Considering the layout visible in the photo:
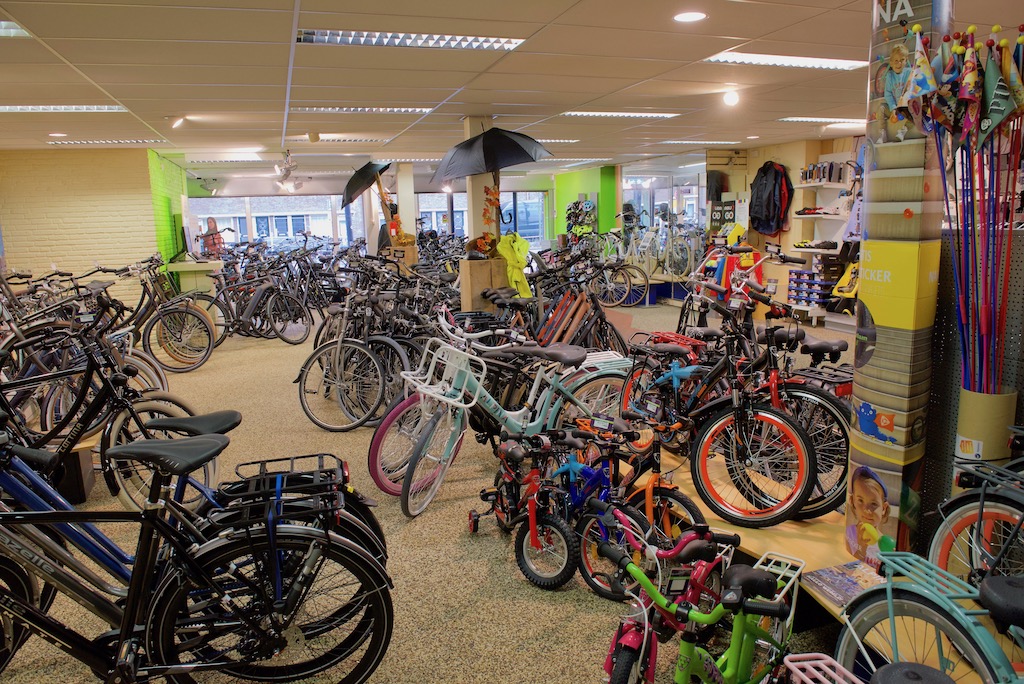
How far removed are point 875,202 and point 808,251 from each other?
26.0 feet

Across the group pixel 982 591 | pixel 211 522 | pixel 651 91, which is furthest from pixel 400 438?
pixel 651 91

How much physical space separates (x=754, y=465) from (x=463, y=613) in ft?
4.57

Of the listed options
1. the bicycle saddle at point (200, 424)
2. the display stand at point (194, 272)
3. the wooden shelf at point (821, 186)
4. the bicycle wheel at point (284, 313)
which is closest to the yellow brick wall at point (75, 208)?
the display stand at point (194, 272)

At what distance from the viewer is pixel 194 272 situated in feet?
33.1

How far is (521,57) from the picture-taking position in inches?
179

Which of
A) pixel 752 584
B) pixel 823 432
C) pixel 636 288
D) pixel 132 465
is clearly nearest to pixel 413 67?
pixel 132 465

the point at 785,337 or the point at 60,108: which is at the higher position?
the point at 60,108

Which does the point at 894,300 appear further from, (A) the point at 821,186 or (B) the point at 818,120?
(A) the point at 821,186

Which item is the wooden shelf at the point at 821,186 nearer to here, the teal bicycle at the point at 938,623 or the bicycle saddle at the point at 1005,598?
the teal bicycle at the point at 938,623

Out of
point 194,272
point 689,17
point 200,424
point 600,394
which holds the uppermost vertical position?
point 689,17

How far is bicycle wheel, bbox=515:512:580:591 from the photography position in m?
2.79

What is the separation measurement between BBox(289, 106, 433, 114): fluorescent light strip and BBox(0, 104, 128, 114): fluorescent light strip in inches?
61.8

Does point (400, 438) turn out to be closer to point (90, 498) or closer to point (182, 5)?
point (90, 498)

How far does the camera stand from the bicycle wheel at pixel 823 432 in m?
2.86
